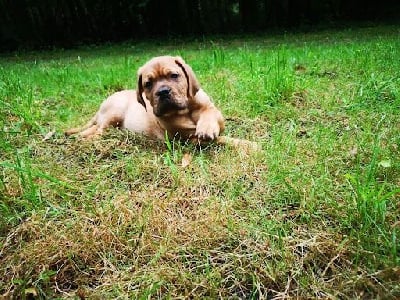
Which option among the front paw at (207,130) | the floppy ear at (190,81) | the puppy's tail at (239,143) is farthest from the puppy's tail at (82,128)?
the puppy's tail at (239,143)

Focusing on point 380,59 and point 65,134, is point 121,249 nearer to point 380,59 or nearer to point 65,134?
point 65,134

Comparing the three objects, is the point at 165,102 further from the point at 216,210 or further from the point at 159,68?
the point at 216,210

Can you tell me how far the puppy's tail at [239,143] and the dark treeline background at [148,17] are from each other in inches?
497

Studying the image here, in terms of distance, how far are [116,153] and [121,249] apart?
4.13ft

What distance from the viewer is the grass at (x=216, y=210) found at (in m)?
2.03

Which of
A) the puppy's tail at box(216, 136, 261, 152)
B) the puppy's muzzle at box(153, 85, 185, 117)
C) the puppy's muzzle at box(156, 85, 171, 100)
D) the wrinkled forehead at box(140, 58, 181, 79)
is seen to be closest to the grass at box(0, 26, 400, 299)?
the puppy's tail at box(216, 136, 261, 152)

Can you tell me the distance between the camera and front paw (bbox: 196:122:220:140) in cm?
335

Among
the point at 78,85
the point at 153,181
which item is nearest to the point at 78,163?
the point at 153,181

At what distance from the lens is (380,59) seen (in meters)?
5.60

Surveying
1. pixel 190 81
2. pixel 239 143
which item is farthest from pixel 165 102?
pixel 239 143

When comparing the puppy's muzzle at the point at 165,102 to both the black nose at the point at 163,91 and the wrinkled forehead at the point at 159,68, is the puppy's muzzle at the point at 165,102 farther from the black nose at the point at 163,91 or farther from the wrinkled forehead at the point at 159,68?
the wrinkled forehead at the point at 159,68

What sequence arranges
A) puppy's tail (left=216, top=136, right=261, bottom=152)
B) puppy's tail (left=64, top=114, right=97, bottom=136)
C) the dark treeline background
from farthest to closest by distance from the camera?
the dark treeline background < puppy's tail (left=64, top=114, right=97, bottom=136) < puppy's tail (left=216, top=136, right=261, bottom=152)

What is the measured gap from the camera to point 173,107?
3.54 m

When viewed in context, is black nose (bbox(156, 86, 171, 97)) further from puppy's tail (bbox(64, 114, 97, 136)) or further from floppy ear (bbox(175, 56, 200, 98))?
puppy's tail (bbox(64, 114, 97, 136))
